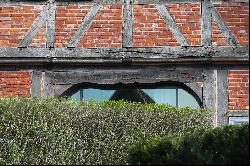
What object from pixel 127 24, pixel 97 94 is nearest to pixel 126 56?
pixel 127 24


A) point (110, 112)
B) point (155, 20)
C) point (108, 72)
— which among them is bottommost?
point (110, 112)

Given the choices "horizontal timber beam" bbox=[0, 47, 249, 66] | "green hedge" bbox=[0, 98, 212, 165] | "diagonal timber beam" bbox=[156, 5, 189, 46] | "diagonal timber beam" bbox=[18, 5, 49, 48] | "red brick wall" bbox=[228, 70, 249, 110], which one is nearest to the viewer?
"green hedge" bbox=[0, 98, 212, 165]

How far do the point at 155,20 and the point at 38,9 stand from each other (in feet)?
7.14

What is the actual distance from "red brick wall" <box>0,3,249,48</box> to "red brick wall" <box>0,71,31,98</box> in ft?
1.80

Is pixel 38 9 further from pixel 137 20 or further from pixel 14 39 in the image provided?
pixel 137 20

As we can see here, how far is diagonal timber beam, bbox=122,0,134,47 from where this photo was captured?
38.2ft

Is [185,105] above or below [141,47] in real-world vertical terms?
below

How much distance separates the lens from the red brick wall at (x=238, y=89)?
11.4 metres

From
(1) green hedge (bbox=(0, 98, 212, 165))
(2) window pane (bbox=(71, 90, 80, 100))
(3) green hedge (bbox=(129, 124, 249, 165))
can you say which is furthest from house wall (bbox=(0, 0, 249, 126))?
(3) green hedge (bbox=(129, 124, 249, 165))

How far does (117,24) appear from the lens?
38.5 feet

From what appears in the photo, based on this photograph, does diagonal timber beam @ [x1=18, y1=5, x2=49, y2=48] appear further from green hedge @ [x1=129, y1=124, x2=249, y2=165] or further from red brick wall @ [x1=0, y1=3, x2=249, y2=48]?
green hedge @ [x1=129, y1=124, x2=249, y2=165]

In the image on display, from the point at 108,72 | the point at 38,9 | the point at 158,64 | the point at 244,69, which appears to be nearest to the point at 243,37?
the point at 244,69

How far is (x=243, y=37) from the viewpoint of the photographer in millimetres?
11586

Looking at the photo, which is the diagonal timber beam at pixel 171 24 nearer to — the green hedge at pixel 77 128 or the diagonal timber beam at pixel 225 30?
the diagonal timber beam at pixel 225 30
